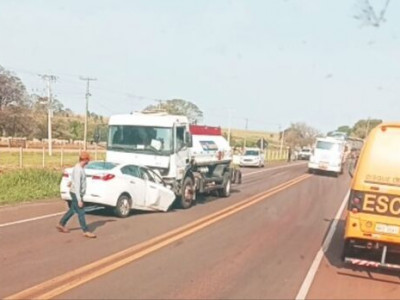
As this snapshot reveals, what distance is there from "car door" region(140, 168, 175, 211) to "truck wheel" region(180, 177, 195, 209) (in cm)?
109

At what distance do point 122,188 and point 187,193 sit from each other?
3.80m

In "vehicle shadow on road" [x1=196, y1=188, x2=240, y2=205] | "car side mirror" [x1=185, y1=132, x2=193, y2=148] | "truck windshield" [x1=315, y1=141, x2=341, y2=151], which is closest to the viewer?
"car side mirror" [x1=185, y1=132, x2=193, y2=148]

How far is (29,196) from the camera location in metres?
17.8

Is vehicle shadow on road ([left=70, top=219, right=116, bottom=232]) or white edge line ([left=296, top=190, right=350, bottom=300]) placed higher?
white edge line ([left=296, top=190, right=350, bottom=300])

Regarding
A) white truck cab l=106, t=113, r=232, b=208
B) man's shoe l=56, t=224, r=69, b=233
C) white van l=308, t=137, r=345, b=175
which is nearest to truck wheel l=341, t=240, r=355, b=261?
man's shoe l=56, t=224, r=69, b=233

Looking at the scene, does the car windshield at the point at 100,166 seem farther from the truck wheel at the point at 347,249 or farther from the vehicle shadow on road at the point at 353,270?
the truck wheel at the point at 347,249

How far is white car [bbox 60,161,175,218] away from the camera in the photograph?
13.7m

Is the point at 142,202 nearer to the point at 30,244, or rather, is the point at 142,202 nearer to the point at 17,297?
the point at 30,244

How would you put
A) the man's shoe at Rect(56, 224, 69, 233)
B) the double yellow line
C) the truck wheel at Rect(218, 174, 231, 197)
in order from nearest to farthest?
the double yellow line < the man's shoe at Rect(56, 224, 69, 233) < the truck wheel at Rect(218, 174, 231, 197)

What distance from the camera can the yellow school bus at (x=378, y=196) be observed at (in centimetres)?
831

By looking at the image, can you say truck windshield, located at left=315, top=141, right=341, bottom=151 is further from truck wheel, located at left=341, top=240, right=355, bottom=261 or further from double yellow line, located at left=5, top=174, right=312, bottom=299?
truck wheel, located at left=341, top=240, right=355, bottom=261

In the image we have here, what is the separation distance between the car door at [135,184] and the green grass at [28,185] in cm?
428

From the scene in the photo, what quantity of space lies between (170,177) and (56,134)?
81.7m

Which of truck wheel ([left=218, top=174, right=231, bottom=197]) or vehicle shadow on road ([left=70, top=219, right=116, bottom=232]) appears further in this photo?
truck wheel ([left=218, top=174, right=231, bottom=197])
